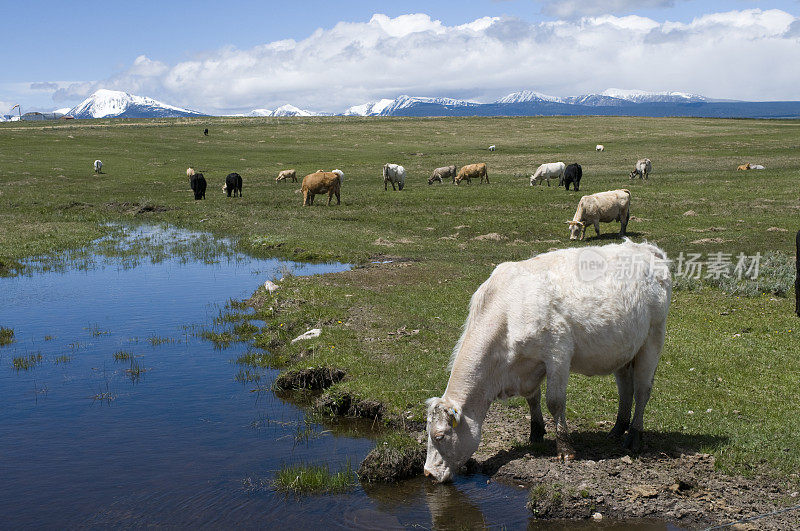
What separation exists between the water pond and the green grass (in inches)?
5.6

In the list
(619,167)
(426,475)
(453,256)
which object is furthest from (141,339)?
(619,167)

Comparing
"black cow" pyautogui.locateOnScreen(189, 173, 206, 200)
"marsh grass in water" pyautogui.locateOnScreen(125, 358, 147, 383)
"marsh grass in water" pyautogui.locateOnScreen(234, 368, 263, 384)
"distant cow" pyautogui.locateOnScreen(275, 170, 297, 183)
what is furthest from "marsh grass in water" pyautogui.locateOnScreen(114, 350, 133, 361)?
"distant cow" pyautogui.locateOnScreen(275, 170, 297, 183)

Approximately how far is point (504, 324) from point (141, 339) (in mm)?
11344

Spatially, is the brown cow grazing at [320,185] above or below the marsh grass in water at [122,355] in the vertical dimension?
above

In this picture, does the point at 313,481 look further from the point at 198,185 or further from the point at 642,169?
the point at 642,169

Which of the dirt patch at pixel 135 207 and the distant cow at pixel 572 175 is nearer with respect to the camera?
the dirt patch at pixel 135 207

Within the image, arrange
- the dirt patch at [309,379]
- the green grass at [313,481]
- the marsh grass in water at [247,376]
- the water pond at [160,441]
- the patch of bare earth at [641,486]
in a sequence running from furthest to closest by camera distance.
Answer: the marsh grass in water at [247,376]
the dirt patch at [309,379]
the green grass at [313,481]
the water pond at [160,441]
the patch of bare earth at [641,486]

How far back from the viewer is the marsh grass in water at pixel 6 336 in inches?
655

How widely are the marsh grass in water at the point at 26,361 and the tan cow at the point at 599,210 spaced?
21.6 meters

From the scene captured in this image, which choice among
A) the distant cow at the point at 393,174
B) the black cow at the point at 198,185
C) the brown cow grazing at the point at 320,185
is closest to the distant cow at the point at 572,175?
the distant cow at the point at 393,174

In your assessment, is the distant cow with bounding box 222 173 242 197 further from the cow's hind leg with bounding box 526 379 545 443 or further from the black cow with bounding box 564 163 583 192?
the cow's hind leg with bounding box 526 379 545 443

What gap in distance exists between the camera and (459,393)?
29.2 feet

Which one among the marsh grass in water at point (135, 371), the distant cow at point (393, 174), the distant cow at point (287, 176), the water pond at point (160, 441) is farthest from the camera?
the distant cow at point (287, 176)

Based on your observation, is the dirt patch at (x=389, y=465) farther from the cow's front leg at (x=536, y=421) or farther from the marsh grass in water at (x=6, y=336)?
the marsh grass in water at (x=6, y=336)
